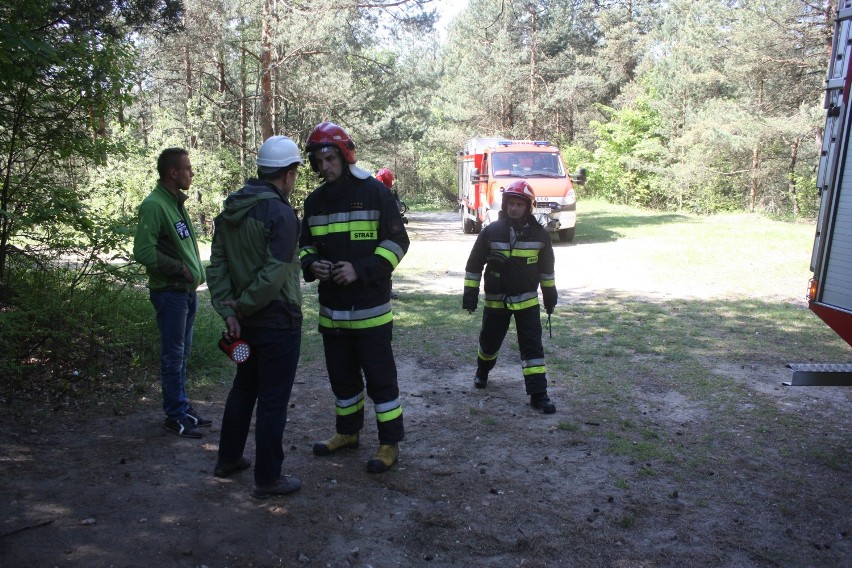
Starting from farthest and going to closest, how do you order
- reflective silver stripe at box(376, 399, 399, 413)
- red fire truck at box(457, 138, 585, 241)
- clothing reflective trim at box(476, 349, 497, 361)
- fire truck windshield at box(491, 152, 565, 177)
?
1. fire truck windshield at box(491, 152, 565, 177)
2. red fire truck at box(457, 138, 585, 241)
3. clothing reflective trim at box(476, 349, 497, 361)
4. reflective silver stripe at box(376, 399, 399, 413)

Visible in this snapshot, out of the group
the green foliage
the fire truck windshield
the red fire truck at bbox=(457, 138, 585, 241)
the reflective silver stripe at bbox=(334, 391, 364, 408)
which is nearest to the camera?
the reflective silver stripe at bbox=(334, 391, 364, 408)

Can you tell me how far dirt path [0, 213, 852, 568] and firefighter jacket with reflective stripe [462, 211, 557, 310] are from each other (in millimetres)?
1083

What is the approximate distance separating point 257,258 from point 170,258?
1083mm

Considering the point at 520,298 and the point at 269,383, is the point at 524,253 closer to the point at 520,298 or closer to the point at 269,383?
the point at 520,298

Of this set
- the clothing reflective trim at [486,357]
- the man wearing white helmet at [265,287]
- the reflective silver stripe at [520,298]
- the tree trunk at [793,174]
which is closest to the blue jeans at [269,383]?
the man wearing white helmet at [265,287]

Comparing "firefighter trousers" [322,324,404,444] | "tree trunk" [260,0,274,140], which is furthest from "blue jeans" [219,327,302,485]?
"tree trunk" [260,0,274,140]

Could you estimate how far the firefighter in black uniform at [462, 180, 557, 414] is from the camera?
5.66m

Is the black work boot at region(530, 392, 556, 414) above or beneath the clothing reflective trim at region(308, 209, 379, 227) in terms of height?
beneath

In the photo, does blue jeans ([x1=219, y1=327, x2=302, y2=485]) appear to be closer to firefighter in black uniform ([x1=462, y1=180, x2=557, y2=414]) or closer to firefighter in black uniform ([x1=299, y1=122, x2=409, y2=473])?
firefighter in black uniform ([x1=299, y1=122, x2=409, y2=473])

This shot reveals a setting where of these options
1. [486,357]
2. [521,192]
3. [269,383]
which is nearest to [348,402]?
[269,383]

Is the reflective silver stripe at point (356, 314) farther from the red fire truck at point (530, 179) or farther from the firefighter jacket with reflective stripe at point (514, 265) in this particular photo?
the red fire truck at point (530, 179)

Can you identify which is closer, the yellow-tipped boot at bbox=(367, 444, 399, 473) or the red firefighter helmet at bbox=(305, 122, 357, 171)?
the red firefighter helmet at bbox=(305, 122, 357, 171)

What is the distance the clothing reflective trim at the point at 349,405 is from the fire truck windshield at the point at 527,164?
14020mm

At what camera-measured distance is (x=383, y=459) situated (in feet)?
14.4
